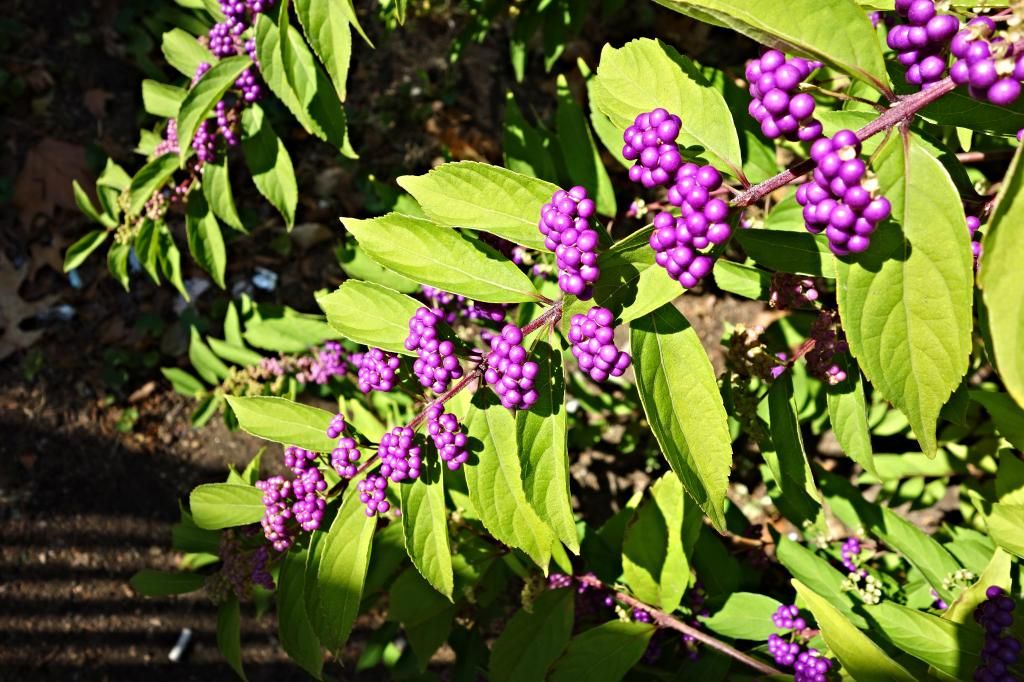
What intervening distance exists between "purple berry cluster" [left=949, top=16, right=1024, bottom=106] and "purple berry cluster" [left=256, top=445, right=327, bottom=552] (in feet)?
6.76

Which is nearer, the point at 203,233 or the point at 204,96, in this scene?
the point at 204,96

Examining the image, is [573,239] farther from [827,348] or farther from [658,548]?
[658,548]

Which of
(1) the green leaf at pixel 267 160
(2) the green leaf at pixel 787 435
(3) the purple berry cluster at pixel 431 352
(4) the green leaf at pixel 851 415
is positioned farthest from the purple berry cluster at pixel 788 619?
(1) the green leaf at pixel 267 160

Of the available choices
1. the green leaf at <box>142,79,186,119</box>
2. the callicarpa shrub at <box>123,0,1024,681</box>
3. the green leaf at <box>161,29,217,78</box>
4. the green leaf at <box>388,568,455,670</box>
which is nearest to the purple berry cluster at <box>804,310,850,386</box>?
the callicarpa shrub at <box>123,0,1024,681</box>

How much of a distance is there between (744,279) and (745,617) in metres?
1.44

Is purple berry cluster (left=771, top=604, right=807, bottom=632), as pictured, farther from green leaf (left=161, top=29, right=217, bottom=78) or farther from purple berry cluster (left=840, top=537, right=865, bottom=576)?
green leaf (left=161, top=29, right=217, bottom=78)

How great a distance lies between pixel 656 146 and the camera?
1.55 m

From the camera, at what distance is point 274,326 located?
382 cm

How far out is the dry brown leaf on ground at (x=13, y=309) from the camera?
5.02 m

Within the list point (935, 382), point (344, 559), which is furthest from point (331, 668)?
point (935, 382)

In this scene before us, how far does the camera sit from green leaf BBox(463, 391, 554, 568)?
2023mm

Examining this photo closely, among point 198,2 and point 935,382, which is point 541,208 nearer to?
point 935,382

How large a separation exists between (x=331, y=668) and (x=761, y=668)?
3.13 metres

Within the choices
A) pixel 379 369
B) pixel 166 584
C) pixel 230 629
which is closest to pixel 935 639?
pixel 379 369
